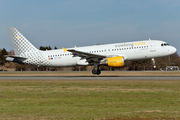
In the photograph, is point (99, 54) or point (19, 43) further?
point (19, 43)

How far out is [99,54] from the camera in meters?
35.6

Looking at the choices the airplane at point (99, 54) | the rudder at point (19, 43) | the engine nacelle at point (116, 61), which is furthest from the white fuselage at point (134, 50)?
the rudder at point (19, 43)

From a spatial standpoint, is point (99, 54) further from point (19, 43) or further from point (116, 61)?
→ point (19, 43)

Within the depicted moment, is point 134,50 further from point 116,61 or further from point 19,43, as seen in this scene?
point 19,43

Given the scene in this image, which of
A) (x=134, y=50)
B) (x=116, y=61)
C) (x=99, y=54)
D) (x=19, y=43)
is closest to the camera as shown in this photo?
(x=116, y=61)

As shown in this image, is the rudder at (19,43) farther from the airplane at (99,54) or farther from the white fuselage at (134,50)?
the white fuselage at (134,50)

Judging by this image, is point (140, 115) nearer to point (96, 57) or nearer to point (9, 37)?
point (96, 57)

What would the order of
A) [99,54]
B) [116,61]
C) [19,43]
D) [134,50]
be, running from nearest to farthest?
1. [116,61]
2. [134,50]
3. [99,54]
4. [19,43]

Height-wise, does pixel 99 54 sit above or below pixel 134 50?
below

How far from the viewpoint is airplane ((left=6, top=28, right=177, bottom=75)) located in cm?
3378

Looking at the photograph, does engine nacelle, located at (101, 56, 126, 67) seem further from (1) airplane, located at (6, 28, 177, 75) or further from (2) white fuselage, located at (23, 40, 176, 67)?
(2) white fuselage, located at (23, 40, 176, 67)

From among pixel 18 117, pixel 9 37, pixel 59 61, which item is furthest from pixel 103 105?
pixel 9 37

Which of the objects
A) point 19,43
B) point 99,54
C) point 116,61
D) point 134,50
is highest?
point 19,43

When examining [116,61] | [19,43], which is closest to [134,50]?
[116,61]
